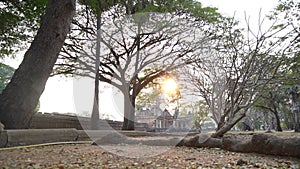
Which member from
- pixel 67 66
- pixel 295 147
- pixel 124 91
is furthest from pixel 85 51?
pixel 295 147

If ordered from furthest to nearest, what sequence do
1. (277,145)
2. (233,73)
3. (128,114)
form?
(128,114) < (233,73) < (277,145)

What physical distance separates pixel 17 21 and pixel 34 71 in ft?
15.6

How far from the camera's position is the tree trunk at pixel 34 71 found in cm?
345

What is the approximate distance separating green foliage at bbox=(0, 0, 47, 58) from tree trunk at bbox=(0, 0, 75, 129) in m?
3.56

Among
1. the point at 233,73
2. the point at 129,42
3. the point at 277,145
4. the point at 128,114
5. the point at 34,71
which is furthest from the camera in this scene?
the point at 128,114

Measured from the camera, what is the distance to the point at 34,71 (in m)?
3.52

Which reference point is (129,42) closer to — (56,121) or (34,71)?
(56,121)

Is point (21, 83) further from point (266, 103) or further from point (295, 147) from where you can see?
point (266, 103)

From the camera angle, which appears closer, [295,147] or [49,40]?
[295,147]

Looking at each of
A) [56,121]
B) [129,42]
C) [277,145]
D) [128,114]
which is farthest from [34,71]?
[128,114]

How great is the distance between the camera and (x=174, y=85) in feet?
33.0

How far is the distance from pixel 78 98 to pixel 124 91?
4.83 m

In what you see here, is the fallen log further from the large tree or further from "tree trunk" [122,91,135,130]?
"tree trunk" [122,91,135,130]

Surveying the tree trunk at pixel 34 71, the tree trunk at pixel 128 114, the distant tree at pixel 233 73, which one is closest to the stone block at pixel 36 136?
the tree trunk at pixel 34 71
